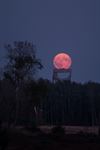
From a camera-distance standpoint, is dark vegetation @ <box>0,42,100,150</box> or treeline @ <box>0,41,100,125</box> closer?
dark vegetation @ <box>0,42,100,150</box>

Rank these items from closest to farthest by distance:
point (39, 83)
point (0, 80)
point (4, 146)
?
point (4, 146)
point (39, 83)
point (0, 80)

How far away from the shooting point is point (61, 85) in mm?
87500

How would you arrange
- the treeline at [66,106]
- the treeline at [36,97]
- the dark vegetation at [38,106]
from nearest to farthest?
the dark vegetation at [38,106] < the treeline at [36,97] < the treeline at [66,106]

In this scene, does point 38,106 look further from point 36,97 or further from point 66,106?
point 66,106

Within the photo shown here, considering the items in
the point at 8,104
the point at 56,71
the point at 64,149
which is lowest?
the point at 64,149

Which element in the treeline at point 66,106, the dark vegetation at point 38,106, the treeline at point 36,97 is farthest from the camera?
the treeline at point 66,106

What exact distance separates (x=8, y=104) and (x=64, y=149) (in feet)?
75.1

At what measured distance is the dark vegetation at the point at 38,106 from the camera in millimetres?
32406

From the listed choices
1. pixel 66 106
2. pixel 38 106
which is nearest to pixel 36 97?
pixel 38 106

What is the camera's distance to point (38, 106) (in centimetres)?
5447

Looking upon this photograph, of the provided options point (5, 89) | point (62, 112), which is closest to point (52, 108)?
point (62, 112)

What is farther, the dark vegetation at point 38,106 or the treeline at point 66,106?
the treeline at point 66,106

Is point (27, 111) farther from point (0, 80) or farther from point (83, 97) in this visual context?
point (83, 97)

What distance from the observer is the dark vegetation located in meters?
32.4
